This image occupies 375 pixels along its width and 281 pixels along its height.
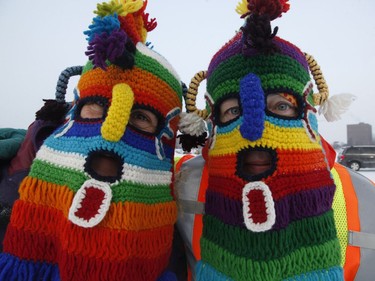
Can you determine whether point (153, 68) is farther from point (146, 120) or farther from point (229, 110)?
point (229, 110)

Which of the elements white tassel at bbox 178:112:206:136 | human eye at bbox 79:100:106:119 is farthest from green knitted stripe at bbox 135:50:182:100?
human eye at bbox 79:100:106:119

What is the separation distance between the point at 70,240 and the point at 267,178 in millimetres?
723

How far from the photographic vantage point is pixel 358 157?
10.2 meters

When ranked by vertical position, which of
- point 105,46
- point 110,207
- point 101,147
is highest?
point 105,46

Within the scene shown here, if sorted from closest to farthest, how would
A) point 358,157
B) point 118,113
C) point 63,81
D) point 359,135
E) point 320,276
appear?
point 320,276
point 118,113
point 63,81
point 358,157
point 359,135

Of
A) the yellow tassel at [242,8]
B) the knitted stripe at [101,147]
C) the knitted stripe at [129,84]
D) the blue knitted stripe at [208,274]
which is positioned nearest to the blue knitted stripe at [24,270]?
the knitted stripe at [101,147]

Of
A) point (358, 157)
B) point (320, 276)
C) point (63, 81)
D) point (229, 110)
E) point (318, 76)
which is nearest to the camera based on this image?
point (320, 276)

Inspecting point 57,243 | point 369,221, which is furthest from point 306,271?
point 57,243

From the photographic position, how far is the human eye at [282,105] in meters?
1.04

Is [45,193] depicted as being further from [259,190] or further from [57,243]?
[259,190]

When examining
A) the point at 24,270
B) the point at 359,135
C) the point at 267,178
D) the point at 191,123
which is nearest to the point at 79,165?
the point at 24,270

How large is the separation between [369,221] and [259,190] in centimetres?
73

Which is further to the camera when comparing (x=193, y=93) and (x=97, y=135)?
(x=193, y=93)

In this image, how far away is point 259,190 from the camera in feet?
3.14
